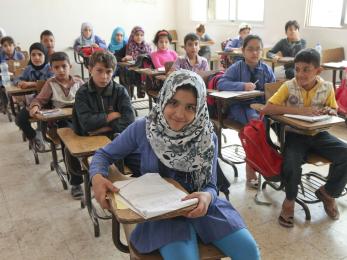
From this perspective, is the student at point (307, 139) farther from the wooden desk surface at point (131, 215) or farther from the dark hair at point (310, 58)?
the wooden desk surface at point (131, 215)

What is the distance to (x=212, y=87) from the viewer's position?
310 cm

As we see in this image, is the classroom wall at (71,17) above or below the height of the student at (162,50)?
above

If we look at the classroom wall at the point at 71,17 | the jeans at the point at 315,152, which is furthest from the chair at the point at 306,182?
the classroom wall at the point at 71,17

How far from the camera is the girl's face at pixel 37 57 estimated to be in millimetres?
3445

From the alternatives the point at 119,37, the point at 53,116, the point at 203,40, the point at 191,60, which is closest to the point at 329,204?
the point at 53,116

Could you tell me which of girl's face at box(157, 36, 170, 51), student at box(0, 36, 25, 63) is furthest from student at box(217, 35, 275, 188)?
student at box(0, 36, 25, 63)

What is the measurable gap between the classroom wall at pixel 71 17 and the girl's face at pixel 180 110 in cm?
677

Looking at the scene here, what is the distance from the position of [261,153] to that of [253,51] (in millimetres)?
950

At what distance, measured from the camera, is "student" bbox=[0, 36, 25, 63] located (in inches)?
197

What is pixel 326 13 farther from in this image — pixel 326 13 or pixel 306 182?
pixel 306 182

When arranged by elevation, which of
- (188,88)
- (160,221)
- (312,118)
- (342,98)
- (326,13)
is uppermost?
(326,13)

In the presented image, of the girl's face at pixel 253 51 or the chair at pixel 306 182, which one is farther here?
the girl's face at pixel 253 51

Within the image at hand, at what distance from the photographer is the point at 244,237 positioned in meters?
1.28

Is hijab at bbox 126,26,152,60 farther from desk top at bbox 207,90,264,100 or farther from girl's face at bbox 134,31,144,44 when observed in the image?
desk top at bbox 207,90,264,100
